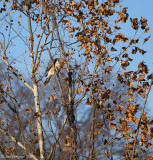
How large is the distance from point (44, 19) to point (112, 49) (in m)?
2.51

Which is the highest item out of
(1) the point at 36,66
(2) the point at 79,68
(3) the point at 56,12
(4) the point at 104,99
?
(3) the point at 56,12

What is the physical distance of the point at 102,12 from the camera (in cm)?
Result: 587

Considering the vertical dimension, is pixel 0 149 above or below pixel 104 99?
below

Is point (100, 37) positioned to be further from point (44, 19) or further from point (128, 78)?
point (44, 19)

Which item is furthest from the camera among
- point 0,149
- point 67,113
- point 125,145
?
→ point 0,149

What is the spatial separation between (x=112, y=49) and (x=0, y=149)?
3399 mm

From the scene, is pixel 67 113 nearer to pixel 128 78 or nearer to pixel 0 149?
pixel 128 78

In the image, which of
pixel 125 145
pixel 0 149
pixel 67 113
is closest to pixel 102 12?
pixel 67 113

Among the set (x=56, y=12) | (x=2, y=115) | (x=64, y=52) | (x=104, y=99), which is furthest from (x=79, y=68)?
(x=2, y=115)

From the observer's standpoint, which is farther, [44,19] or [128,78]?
[44,19]

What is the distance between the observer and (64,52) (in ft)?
19.2

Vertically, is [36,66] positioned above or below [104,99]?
above

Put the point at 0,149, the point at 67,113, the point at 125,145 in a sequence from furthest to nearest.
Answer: the point at 0,149
the point at 67,113
the point at 125,145

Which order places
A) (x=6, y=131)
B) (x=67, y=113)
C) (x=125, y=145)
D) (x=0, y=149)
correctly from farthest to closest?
(x=6, y=131), (x=0, y=149), (x=67, y=113), (x=125, y=145)
